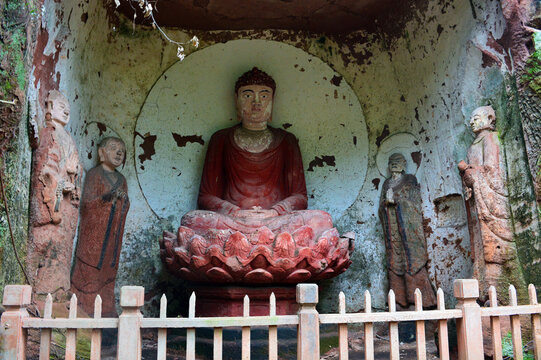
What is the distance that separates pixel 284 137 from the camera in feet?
20.5

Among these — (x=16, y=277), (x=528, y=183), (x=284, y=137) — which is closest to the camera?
(x=16, y=277)

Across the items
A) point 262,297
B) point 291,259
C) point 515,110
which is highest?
point 515,110

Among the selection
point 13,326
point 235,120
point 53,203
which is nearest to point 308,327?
point 13,326

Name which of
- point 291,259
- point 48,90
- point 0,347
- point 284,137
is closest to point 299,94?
point 284,137

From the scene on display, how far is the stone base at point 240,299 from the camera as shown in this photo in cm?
486

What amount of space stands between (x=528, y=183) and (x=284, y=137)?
281 cm

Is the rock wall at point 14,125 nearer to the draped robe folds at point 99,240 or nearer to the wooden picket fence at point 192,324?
the wooden picket fence at point 192,324

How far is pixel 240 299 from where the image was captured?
489 cm

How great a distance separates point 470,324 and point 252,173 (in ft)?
11.1

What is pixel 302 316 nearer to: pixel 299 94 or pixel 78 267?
pixel 78 267

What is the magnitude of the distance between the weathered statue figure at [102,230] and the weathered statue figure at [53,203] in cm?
54

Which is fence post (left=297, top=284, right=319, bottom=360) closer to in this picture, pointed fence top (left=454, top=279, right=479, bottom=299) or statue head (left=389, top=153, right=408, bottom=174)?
pointed fence top (left=454, top=279, right=479, bottom=299)

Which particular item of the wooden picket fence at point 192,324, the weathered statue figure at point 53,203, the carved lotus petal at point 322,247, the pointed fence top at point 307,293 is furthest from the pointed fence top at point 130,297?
the carved lotus petal at point 322,247

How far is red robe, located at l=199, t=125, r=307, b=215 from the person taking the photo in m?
5.99
